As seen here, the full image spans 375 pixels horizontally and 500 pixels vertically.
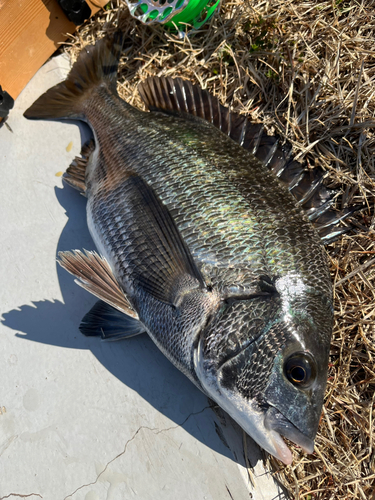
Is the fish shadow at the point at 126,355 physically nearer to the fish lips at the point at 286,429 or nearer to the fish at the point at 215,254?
the fish at the point at 215,254

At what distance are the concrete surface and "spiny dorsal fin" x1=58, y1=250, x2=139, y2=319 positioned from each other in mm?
331

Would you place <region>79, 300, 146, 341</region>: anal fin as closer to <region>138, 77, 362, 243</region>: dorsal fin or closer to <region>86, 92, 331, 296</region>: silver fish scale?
<region>86, 92, 331, 296</region>: silver fish scale

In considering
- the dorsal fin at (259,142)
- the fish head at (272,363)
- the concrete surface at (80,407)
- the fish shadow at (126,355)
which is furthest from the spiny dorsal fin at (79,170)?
the fish head at (272,363)

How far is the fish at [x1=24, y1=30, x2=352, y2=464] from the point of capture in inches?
54.9

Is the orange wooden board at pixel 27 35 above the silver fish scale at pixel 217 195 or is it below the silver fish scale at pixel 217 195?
above

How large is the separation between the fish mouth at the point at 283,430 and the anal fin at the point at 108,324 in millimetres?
773

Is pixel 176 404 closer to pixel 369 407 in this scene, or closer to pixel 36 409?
pixel 36 409

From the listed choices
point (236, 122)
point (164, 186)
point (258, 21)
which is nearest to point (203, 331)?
point (164, 186)

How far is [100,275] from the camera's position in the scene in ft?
5.92

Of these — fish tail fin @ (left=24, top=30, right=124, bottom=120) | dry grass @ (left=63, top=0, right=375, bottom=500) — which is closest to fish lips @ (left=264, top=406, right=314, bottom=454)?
dry grass @ (left=63, top=0, right=375, bottom=500)

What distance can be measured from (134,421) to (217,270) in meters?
0.92

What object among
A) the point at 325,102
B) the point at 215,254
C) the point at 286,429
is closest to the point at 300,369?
the point at 286,429

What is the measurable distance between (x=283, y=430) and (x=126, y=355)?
0.95 meters

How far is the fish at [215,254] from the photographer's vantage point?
1.40 m
